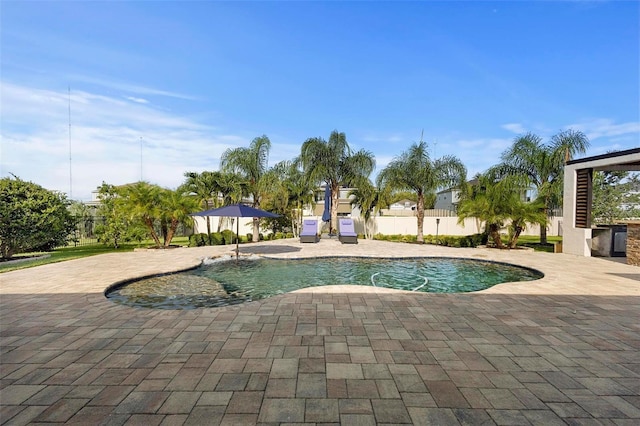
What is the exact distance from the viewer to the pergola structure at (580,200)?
40.8 feet

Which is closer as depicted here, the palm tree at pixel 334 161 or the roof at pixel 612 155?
the roof at pixel 612 155

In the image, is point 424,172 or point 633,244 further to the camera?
point 424,172

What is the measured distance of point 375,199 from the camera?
20.2 metres

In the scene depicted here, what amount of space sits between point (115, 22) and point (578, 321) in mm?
14603

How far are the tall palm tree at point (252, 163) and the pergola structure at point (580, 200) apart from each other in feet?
49.6

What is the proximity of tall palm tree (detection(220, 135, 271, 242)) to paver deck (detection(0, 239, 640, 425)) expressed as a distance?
12.4 metres

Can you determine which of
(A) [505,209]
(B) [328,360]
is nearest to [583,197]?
(A) [505,209]

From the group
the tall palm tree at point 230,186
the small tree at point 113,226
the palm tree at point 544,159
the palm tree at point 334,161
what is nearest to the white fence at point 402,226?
the palm tree at point 334,161

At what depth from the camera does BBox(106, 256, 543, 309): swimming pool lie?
709cm

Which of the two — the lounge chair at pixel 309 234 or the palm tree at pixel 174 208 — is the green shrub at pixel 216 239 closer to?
the palm tree at pixel 174 208

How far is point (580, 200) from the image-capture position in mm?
12961

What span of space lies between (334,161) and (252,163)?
17.0 ft

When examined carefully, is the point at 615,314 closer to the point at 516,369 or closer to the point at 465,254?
the point at 516,369

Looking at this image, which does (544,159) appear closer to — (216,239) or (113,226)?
(216,239)
